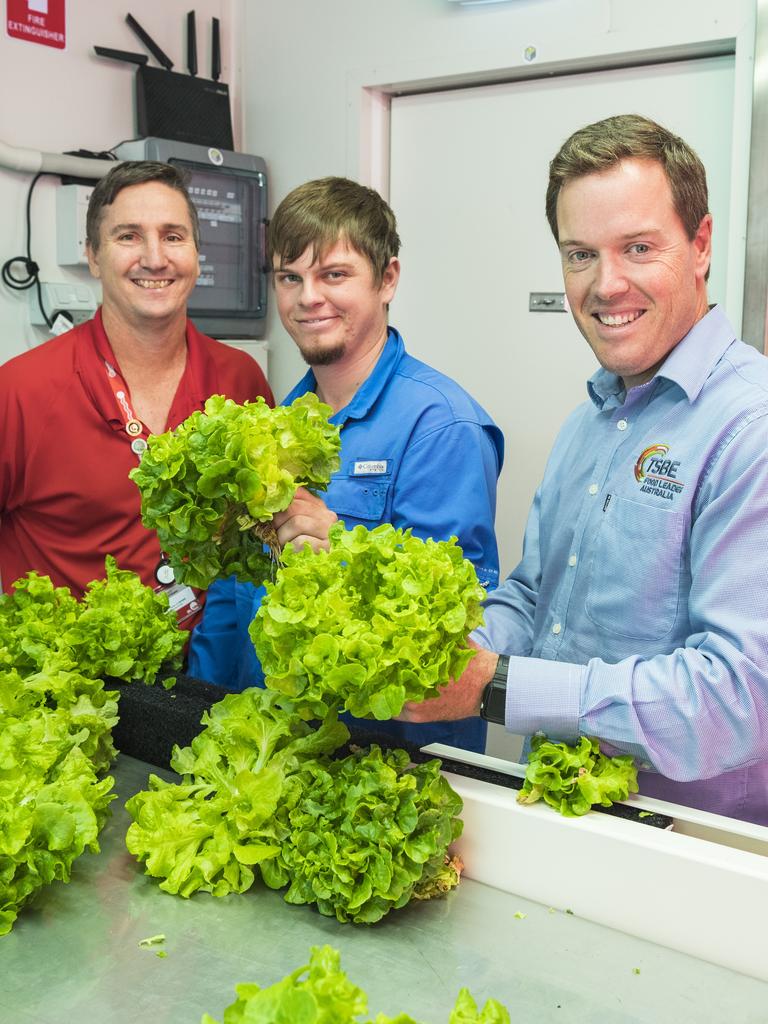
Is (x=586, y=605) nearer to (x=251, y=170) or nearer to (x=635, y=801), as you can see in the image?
(x=635, y=801)

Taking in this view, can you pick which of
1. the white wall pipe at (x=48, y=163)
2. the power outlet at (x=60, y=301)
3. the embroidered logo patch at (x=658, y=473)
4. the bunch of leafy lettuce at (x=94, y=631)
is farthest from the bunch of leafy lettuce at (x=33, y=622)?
the white wall pipe at (x=48, y=163)

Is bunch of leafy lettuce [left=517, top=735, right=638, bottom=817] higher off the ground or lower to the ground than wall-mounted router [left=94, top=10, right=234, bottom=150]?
lower

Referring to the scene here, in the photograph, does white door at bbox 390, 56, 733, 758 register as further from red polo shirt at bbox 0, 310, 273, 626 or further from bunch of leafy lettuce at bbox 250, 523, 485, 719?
bunch of leafy lettuce at bbox 250, 523, 485, 719

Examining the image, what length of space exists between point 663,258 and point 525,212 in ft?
7.04

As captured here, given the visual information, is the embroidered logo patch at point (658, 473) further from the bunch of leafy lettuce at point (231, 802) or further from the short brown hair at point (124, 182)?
the short brown hair at point (124, 182)

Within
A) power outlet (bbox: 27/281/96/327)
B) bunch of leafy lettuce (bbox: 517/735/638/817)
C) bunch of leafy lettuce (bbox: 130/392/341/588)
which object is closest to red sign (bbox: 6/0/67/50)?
power outlet (bbox: 27/281/96/327)

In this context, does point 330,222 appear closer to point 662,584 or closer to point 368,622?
point 662,584

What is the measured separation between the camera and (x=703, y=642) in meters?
1.32

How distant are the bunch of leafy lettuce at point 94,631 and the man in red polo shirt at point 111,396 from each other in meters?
0.42

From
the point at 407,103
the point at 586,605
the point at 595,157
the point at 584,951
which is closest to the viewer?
the point at 584,951

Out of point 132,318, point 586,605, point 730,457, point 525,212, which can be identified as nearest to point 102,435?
point 132,318

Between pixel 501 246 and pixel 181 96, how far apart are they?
1.22 m

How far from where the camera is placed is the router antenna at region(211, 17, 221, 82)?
3.89 metres

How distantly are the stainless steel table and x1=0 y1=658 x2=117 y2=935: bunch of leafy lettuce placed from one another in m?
0.07
